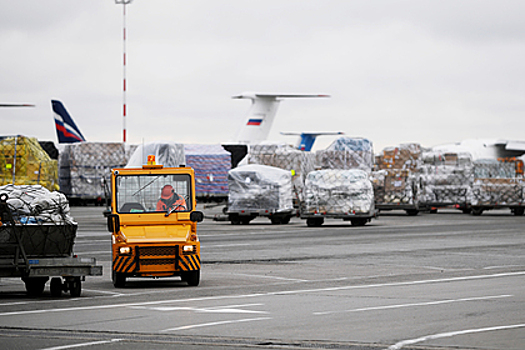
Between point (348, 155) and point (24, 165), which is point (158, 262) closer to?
point (24, 165)

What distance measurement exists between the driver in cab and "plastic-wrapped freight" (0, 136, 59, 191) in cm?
1287

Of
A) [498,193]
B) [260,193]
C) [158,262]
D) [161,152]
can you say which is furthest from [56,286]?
[498,193]

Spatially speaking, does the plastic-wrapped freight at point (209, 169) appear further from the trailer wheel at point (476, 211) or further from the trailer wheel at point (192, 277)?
the trailer wheel at point (192, 277)

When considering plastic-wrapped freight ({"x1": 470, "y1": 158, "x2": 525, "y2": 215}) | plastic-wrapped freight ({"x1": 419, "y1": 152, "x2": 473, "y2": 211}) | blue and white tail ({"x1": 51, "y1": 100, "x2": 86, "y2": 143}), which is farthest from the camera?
blue and white tail ({"x1": 51, "y1": 100, "x2": 86, "y2": 143})

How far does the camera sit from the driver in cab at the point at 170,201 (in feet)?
51.1

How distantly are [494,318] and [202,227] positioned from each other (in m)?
27.2

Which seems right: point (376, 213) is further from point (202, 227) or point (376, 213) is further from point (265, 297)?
point (265, 297)

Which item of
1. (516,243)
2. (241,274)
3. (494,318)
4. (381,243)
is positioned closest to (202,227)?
(381,243)

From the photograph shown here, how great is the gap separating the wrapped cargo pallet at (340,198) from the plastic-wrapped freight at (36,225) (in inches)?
941

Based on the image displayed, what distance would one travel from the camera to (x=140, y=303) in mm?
13164

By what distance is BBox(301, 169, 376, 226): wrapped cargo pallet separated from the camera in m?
37.3

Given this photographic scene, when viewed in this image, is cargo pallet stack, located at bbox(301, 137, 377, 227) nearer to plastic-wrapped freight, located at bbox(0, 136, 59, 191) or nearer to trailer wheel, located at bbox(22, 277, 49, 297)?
plastic-wrapped freight, located at bbox(0, 136, 59, 191)

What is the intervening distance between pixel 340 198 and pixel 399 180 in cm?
1032

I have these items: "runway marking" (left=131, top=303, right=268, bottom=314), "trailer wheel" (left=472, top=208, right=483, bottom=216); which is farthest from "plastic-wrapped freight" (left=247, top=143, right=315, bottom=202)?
"runway marking" (left=131, top=303, right=268, bottom=314)
